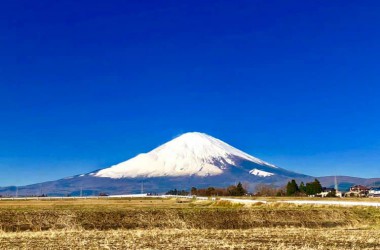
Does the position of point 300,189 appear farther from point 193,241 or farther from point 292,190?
point 193,241

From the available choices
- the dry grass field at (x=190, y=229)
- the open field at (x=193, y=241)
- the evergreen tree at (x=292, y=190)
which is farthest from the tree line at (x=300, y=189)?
the open field at (x=193, y=241)

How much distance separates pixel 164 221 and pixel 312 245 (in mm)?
20609

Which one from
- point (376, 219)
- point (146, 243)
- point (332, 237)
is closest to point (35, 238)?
point (146, 243)

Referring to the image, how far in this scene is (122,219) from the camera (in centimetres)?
4938

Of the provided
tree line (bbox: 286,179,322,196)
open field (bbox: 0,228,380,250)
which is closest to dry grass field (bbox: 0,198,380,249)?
open field (bbox: 0,228,380,250)

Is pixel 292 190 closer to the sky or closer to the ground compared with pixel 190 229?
closer to the sky

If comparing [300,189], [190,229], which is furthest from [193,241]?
[300,189]

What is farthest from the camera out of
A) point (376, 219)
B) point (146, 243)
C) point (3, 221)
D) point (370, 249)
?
point (376, 219)

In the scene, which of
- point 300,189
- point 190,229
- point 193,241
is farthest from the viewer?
point 300,189

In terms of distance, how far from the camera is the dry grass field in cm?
3116

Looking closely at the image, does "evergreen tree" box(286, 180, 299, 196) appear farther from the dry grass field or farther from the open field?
the open field

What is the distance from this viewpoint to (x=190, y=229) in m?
45.1

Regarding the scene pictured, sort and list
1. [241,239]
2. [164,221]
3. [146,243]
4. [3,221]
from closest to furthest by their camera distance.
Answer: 1. [146,243]
2. [241,239]
3. [3,221]
4. [164,221]

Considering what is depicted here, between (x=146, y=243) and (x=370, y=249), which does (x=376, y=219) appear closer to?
(x=370, y=249)
